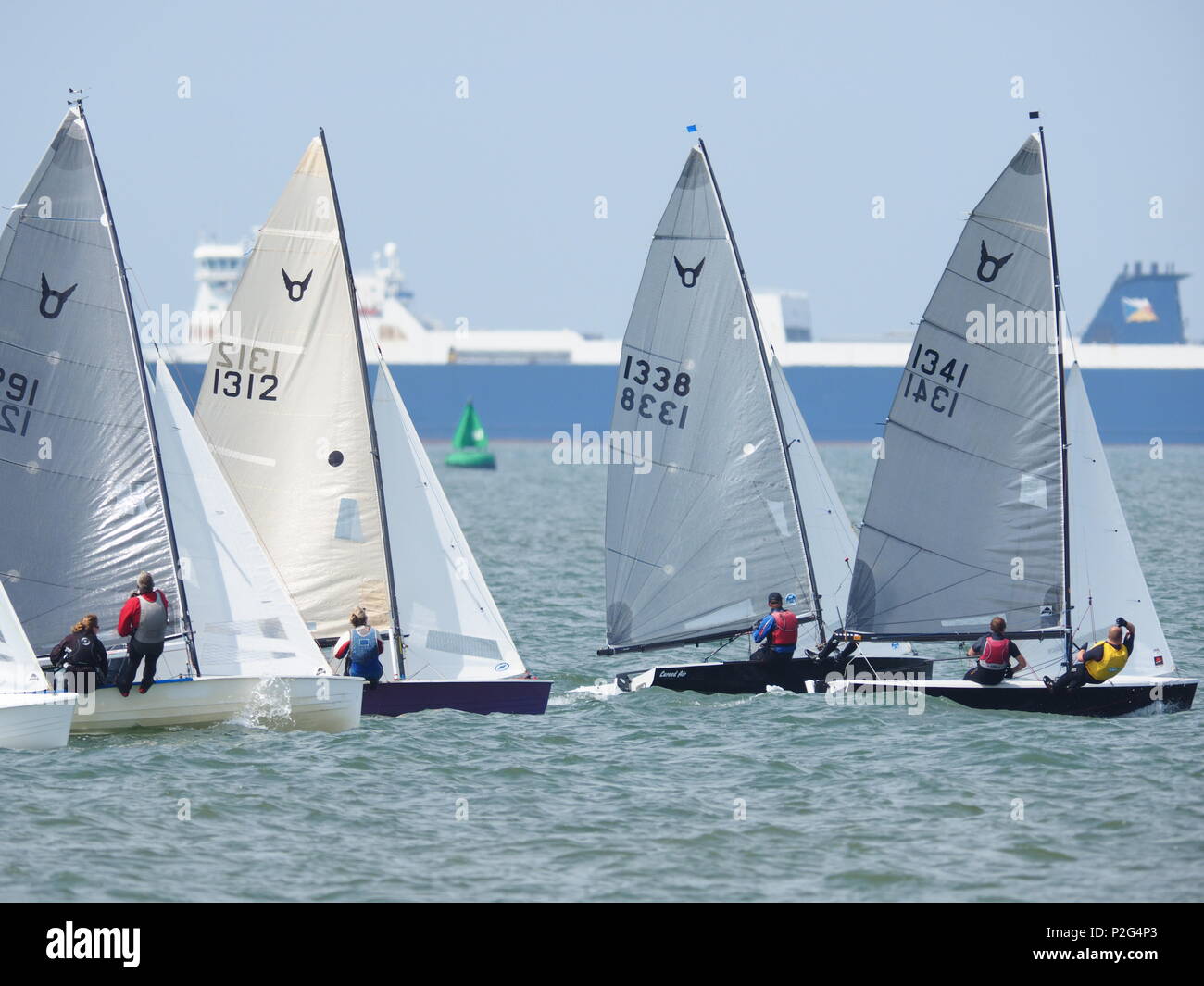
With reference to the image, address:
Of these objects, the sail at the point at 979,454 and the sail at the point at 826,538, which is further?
the sail at the point at 826,538

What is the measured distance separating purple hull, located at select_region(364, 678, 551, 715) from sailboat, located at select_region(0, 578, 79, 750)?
8.69 feet

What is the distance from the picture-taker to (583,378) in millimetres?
103625

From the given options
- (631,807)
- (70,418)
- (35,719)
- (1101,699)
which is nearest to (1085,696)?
(1101,699)

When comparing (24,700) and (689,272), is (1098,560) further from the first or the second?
(24,700)

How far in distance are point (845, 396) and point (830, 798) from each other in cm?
9356

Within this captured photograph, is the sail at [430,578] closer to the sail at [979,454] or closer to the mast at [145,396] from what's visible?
the mast at [145,396]

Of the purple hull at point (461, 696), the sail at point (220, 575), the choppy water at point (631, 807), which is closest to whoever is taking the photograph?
the choppy water at point (631, 807)

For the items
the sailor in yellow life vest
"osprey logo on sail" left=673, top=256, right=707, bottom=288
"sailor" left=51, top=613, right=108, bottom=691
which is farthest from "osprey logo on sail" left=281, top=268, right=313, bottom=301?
the sailor in yellow life vest

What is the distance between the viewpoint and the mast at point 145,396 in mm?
14219

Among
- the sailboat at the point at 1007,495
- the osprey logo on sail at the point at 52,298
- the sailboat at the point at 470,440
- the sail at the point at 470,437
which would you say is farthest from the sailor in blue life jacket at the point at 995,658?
the sail at the point at 470,437

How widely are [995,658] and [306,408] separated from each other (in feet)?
21.5

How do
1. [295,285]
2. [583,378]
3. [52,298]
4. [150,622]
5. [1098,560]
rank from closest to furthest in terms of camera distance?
[150,622]
[52,298]
[295,285]
[1098,560]
[583,378]

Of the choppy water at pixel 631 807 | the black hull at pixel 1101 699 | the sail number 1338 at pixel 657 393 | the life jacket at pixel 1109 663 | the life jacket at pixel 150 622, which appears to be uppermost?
the sail number 1338 at pixel 657 393
